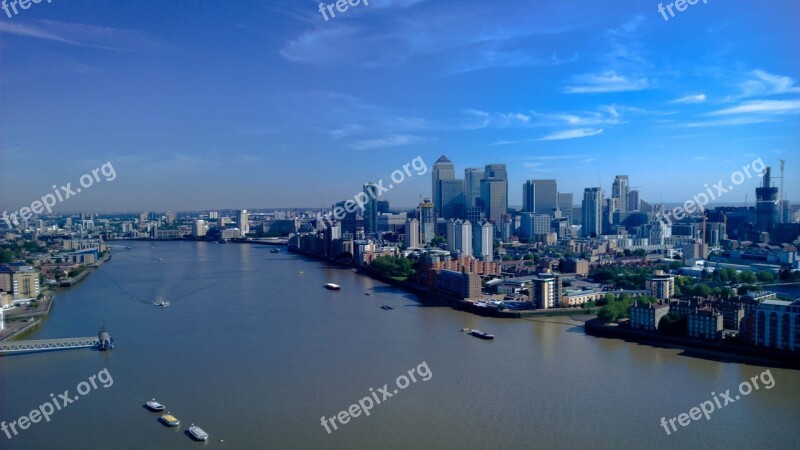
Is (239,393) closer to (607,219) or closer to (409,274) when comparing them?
(409,274)

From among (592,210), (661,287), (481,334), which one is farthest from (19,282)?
(592,210)

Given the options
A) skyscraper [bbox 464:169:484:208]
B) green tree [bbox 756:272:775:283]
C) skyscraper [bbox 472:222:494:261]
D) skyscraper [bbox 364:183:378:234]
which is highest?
skyscraper [bbox 464:169:484:208]

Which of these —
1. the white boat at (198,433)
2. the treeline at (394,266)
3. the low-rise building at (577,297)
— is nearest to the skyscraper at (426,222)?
the treeline at (394,266)

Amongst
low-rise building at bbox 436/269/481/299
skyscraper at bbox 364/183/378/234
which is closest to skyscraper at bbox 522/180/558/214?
skyscraper at bbox 364/183/378/234

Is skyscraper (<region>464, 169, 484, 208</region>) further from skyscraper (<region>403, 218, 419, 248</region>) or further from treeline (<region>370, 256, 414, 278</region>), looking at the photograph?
treeline (<region>370, 256, 414, 278</region>)

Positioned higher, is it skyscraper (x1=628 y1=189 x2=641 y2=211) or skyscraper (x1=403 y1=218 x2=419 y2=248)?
skyscraper (x1=628 y1=189 x2=641 y2=211)

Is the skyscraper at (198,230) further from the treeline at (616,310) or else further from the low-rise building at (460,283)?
the treeline at (616,310)
